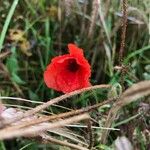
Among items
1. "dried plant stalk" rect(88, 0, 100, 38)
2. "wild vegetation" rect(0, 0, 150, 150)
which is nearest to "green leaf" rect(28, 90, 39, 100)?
"wild vegetation" rect(0, 0, 150, 150)

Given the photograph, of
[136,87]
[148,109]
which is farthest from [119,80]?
[136,87]

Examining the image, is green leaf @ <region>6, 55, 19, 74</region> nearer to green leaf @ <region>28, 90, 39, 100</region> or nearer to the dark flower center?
green leaf @ <region>28, 90, 39, 100</region>

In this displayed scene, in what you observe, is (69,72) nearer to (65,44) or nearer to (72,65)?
(72,65)

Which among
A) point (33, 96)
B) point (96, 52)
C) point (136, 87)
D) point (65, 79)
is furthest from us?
point (96, 52)

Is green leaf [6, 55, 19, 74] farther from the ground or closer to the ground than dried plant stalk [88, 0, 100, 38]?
closer to the ground

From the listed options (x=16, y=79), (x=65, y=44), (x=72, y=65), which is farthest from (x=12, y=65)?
(x=72, y=65)

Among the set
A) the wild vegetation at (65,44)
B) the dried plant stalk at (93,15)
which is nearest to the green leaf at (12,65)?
the wild vegetation at (65,44)

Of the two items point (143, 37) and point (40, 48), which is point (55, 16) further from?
point (143, 37)

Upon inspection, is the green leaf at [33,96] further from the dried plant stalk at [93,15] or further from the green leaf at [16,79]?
the dried plant stalk at [93,15]
